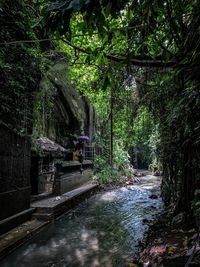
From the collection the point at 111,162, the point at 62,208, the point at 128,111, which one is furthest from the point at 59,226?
the point at 111,162

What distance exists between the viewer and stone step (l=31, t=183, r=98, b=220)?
9732mm

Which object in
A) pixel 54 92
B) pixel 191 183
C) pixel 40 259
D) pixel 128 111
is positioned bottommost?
pixel 40 259

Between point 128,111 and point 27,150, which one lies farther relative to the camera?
point 128,111

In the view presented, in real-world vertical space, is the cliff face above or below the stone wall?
above

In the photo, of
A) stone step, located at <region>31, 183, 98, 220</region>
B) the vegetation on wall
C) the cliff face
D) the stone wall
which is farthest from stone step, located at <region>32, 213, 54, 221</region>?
the cliff face

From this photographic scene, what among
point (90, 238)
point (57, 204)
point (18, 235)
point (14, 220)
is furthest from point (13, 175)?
point (90, 238)

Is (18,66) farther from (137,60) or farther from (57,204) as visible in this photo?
(57,204)

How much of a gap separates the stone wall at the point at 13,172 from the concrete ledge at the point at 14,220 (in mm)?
121

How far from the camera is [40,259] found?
20.8 ft

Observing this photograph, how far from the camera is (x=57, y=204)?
1045cm

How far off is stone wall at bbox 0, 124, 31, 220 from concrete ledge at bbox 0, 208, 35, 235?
0.40 feet

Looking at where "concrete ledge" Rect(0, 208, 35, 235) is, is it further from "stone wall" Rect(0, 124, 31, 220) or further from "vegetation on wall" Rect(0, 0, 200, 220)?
"vegetation on wall" Rect(0, 0, 200, 220)

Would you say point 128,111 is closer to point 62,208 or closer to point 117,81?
point 117,81

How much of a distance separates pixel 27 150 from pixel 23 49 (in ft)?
9.71
